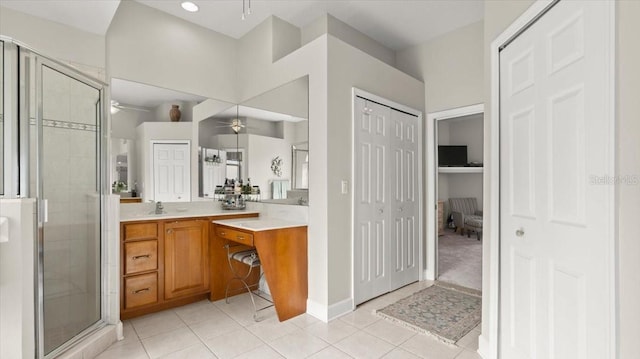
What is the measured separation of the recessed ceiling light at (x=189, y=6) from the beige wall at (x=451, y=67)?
9.01 ft

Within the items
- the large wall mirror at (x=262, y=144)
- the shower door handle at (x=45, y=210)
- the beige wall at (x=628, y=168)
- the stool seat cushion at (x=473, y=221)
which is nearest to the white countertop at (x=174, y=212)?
the large wall mirror at (x=262, y=144)

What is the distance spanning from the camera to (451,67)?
3738 millimetres

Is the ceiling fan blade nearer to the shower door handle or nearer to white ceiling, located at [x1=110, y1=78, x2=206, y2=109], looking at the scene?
white ceiling, located at [x1=110, y1=78, x2=206, y2=109]

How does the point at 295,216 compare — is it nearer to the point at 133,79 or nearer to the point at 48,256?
the point at 48,256

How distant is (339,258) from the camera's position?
2840mm

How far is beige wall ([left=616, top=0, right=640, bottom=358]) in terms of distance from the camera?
111 centimetres

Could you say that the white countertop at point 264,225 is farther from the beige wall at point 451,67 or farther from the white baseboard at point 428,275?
the beige wall at point 451,67

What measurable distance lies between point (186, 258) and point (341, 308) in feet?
5.32

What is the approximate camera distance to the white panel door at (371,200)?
303cm

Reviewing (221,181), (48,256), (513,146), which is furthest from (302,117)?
(48,256)

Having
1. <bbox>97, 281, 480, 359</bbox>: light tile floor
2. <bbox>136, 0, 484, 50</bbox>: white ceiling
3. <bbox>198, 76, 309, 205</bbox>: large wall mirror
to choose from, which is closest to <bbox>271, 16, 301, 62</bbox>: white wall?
<bbox>136, 0, 484, 50</bbox>: white ceiling

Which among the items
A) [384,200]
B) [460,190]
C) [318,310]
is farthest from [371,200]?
[460,190]

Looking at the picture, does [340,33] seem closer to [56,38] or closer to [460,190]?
[56,38]

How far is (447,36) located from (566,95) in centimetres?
273
